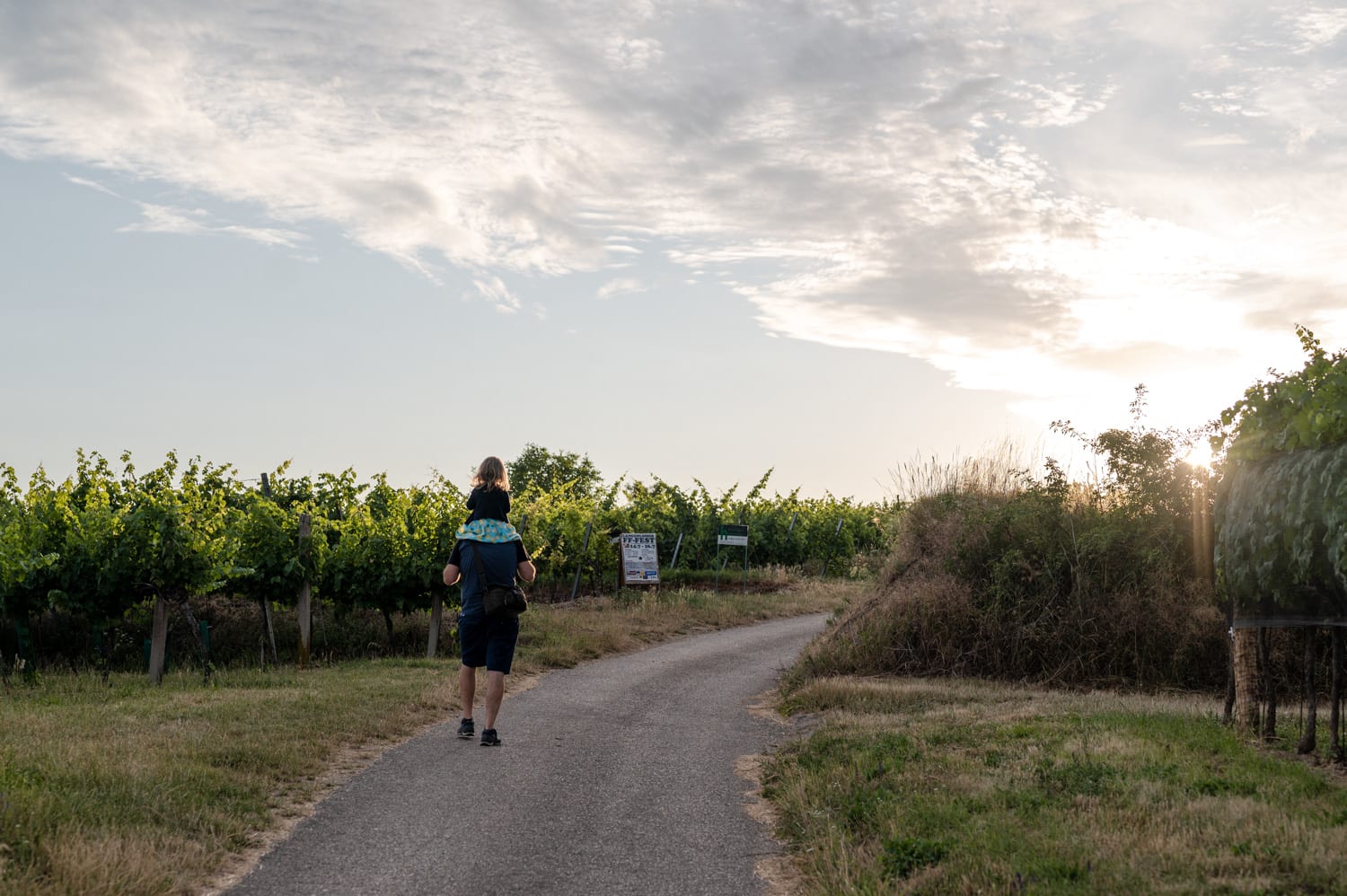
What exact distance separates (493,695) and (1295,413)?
6.92 m

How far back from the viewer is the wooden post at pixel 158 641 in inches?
601

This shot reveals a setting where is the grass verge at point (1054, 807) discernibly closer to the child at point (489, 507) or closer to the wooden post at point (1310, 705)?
the wooden post at point (1310, 705)

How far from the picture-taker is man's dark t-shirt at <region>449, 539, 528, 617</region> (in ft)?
29.8

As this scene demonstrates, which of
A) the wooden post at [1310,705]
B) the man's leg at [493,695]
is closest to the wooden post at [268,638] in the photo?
the man's leg at [493,695]

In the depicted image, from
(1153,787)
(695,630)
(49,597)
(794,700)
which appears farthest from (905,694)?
(49,597)

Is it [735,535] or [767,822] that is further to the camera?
[735,535]

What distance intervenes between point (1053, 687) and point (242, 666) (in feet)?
40.6

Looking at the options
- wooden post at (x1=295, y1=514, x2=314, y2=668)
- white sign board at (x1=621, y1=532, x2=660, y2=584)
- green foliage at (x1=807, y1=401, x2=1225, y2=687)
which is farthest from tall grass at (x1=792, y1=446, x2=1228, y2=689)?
white sign board at (x1=621, y1=532, x2=660, y2=584)

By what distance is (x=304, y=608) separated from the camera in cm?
1745

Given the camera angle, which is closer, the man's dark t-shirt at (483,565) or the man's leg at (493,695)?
the man's dark t-shirt at (483,565)

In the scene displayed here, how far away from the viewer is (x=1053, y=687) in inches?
547

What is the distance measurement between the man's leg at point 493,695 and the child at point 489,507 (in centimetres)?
116

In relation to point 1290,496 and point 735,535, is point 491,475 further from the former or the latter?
point 735,535

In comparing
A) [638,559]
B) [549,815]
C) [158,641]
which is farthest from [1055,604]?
[638,559]
